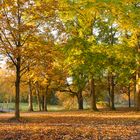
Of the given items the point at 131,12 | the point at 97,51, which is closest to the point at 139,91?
the point at 97,51

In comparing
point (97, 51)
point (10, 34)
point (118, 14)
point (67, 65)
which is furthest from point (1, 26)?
point (67, 65)

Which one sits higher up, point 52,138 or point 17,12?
point 17,12

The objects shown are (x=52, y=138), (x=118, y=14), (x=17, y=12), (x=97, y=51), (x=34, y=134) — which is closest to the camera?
(x=52, y=138)

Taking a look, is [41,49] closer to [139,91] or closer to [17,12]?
[17,12]

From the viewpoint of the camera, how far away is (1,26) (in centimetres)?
2533

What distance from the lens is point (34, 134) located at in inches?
604

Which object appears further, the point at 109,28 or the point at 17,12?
the point at 109,28

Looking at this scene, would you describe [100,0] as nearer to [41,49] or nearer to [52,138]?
[41,49]

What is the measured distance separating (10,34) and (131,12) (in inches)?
376

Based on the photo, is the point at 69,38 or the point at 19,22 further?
the point at 69,38

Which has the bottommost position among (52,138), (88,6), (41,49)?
(52,138)

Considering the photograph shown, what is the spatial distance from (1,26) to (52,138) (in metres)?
12.6

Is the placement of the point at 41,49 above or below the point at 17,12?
below

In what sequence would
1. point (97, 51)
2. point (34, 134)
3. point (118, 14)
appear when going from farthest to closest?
point (97, 51), point (118, 14), point (34, 134)
